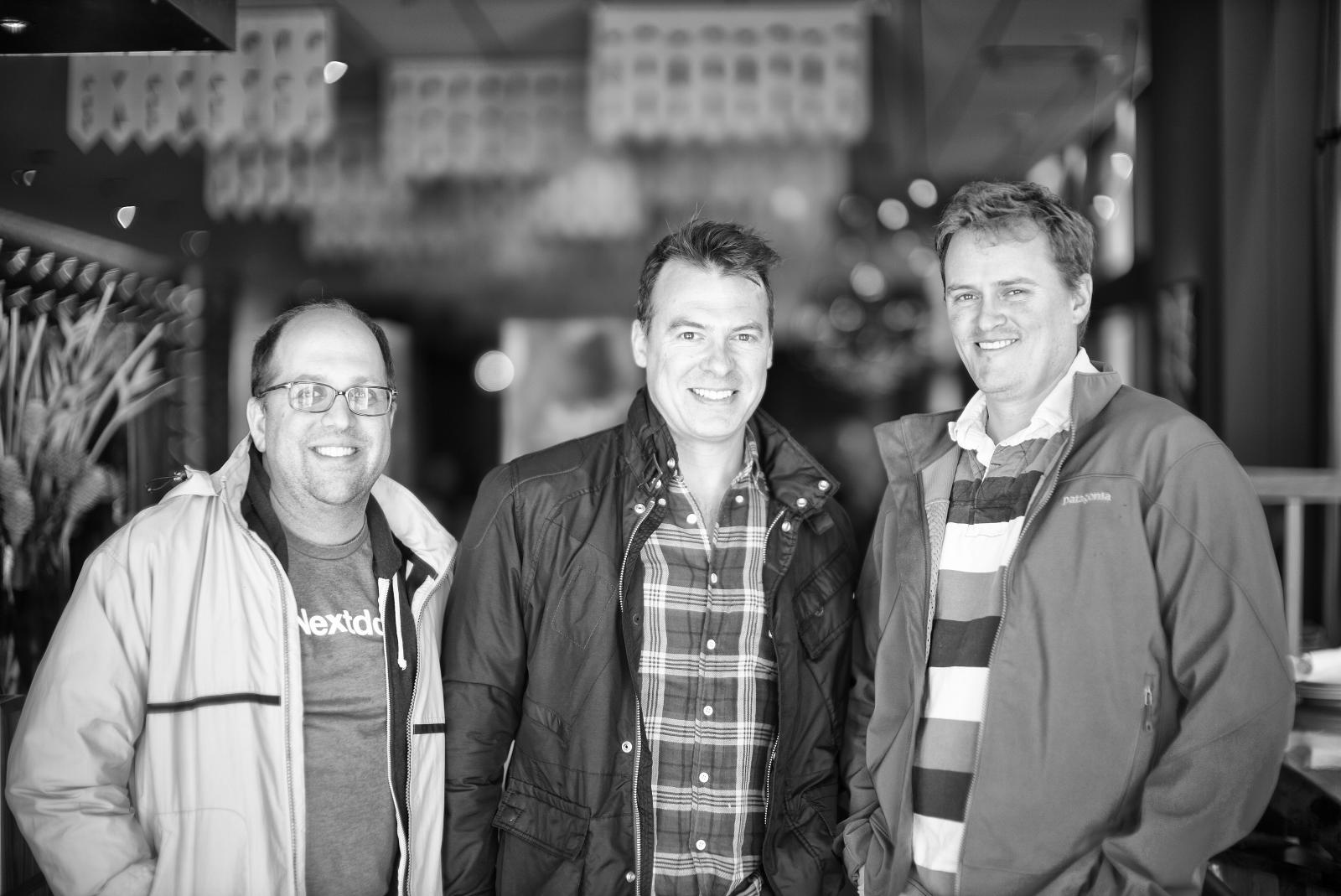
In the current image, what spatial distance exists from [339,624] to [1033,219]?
4.65 ft

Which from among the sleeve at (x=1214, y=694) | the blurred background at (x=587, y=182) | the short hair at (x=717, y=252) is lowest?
the sleeve at (x=1214, y=694)

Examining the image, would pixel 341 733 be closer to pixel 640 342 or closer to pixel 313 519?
pixel 313 519

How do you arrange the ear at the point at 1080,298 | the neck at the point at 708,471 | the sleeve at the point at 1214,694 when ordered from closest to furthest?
the sleeve at the point at 1214,694 < the ear at the point at 1080,298 < the neck at the point at 708,471

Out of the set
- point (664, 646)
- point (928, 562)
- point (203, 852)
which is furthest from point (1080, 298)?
point (203, 852)

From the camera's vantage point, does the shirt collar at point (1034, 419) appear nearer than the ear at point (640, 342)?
Yes

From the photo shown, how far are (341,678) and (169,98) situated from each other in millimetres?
3952

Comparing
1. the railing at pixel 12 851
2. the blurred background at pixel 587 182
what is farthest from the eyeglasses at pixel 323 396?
the railing at pixel 12 851

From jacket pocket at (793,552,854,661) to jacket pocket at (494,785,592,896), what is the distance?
53cm

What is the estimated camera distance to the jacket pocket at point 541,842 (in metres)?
2.07

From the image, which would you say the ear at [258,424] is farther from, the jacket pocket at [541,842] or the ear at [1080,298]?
the ear at [1080,298]

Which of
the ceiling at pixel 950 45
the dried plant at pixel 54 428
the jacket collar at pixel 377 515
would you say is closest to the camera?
the jacket collar at pixel 377 515

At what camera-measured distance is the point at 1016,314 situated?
6.61 feet

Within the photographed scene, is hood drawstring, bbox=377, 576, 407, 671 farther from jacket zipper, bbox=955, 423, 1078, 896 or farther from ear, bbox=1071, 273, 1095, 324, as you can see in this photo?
ear, bbox=1071, 273, 1095, 324

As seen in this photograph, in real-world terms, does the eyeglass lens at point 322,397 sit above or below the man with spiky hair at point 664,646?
above
